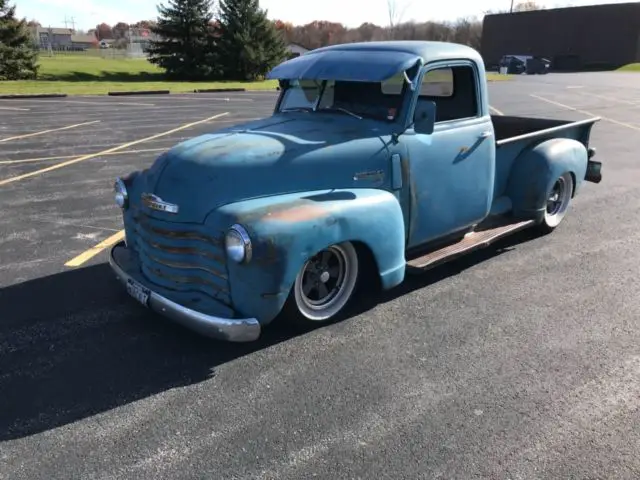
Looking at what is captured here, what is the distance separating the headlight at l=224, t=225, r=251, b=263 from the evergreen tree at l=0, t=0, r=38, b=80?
33921mm

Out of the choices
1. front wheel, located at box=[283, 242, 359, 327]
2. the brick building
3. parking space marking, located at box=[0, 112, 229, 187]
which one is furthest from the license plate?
the brick building

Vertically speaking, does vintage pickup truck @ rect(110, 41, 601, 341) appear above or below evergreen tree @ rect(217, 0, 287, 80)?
below

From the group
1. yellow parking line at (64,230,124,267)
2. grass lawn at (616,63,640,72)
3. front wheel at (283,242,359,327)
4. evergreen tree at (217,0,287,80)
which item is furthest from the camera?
grass lawn at (616,63,640,72)

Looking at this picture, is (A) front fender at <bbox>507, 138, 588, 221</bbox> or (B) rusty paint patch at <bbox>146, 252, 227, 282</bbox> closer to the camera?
(B) rusty paint patch at <bbox>146, 252, 227, 282</bbox>

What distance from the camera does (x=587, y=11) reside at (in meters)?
60.0

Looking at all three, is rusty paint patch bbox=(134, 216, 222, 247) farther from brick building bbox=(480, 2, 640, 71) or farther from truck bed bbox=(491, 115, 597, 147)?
brick building bbox=(480, 2, 640, 71)

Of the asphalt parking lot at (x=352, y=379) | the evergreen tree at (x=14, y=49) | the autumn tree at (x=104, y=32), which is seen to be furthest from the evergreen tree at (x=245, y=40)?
the autumn tree at (x=104, y=32)

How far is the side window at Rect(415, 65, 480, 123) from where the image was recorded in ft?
16.4

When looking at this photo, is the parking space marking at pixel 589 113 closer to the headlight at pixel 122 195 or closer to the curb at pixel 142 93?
the headlight at pixel 122 195

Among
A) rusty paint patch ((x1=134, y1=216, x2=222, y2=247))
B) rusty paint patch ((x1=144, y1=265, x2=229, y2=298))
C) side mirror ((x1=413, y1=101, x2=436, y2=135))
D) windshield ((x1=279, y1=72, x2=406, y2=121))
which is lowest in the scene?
rusty paint patch ((x1=144, y1=265, x2=229, y2=298))

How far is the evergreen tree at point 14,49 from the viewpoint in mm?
31609

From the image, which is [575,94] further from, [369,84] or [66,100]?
[369,84]

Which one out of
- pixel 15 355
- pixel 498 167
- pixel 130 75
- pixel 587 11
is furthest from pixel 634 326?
pixel 587 11

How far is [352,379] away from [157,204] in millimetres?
1745
